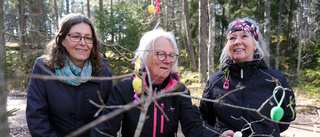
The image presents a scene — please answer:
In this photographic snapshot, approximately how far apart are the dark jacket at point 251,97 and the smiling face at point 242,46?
0.11 m

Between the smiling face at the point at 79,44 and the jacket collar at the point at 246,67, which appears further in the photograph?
the jacket collar at the point at 246,67

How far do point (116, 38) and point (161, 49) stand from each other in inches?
400

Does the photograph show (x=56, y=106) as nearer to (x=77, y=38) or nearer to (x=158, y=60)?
(x=77, y=38)

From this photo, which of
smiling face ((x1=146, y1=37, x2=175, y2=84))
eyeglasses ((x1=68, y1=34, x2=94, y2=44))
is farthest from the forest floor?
smiling face ((x1=146, y1=37, x2=175, y2=84))

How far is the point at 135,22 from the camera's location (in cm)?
1170

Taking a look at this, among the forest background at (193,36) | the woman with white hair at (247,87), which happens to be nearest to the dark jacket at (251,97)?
the woman with white hair at (247,87)

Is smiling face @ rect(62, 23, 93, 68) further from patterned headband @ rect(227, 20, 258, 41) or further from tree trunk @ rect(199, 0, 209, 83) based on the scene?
tree trunk @ rect(199, 0, 209, 83)

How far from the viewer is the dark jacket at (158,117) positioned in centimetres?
183

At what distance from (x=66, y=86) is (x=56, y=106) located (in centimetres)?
21

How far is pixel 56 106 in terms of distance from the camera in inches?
77.5

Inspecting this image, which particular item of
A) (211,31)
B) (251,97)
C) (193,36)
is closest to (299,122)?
(251,97)

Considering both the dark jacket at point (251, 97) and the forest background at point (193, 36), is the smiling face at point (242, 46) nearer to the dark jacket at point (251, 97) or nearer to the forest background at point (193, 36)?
the dark jacket at point (251, 97)

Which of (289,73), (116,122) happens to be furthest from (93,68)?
(289,73)

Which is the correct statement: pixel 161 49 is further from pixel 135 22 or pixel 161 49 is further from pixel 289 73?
pixel 289 73
